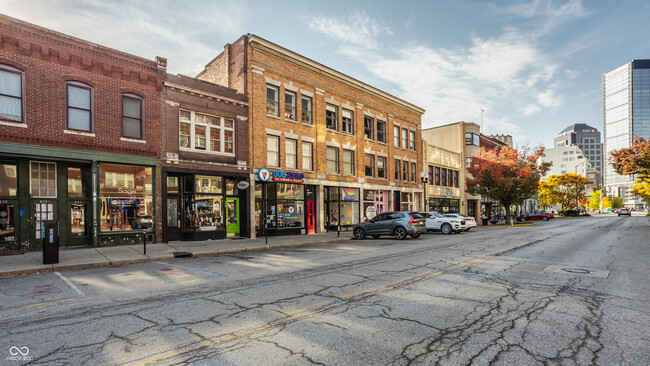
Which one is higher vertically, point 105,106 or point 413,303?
point 105,106

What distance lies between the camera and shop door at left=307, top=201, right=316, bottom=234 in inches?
942

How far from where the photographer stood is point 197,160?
59.9 ft

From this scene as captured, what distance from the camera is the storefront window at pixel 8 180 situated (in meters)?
13.3

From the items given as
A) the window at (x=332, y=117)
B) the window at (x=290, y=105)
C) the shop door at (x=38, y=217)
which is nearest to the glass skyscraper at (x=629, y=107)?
the window at (x=332, y=117)

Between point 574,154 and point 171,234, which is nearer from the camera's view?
point 171,234

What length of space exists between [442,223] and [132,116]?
21.0 m

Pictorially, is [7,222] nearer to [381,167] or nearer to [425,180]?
[381,167]

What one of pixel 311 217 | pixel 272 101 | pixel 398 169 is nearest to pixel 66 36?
pixel 272 101

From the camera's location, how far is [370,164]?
29.4m

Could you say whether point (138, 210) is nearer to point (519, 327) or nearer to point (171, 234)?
point (171, 234)

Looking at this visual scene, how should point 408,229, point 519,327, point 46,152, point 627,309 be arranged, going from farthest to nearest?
point 408,229 < point 46,152 < point 627,309 < point 519,327

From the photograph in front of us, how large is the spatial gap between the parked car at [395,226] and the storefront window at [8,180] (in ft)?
53.6

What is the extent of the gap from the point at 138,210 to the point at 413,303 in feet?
47.6

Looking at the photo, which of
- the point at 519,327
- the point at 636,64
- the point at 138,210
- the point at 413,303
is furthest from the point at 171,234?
the point at 636,64
